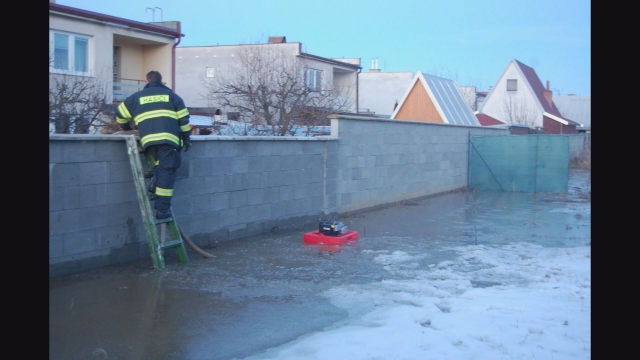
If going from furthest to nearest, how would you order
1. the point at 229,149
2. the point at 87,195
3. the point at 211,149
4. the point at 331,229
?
the point at 331,229 → the point at 229,149 → the point at 211,149 → the point at 87,195

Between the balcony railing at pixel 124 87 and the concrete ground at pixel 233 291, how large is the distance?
12.5 metres

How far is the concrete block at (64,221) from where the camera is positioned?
22.7ft

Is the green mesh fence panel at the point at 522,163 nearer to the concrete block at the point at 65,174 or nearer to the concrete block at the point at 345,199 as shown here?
the concrete block at the point at 345,199

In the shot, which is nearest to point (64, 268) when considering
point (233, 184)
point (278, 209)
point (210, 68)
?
point (233, 184)

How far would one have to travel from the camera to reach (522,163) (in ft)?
63.5

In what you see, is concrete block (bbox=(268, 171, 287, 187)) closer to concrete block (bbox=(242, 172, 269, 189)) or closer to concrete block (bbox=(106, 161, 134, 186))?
concrete block (bbox=(242, 172, 269, 189))

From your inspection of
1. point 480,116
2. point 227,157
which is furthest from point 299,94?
point 480,116

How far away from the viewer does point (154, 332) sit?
543 centimetres

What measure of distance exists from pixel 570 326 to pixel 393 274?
2619mm

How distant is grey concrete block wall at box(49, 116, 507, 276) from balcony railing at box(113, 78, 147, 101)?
10.5 metres

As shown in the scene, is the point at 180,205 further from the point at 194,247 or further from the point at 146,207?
the point at 146,207

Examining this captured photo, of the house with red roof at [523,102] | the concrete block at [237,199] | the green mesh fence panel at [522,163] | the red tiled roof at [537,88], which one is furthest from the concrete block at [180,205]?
the red tiled roof at [537,88]

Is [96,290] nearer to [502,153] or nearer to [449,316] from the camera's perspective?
[449,316]

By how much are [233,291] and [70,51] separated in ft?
51.9
